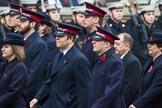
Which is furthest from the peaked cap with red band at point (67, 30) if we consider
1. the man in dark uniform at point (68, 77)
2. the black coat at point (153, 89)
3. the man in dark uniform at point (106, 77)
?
the black coat at point (153, 89)

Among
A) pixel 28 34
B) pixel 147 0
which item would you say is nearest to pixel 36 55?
pixel 28 34

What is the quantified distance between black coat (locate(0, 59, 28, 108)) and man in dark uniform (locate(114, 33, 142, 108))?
267 cm

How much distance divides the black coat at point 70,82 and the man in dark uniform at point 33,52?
A: 102 cm

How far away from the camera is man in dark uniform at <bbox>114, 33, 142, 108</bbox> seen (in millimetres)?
13761

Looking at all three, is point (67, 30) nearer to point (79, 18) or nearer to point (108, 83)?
point (108, 83)

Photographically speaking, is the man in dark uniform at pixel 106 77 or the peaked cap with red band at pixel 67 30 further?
the peaked cap with red band at pixel 67 30

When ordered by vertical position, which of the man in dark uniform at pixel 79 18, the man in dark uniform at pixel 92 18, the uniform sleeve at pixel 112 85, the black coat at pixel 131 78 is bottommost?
the black coat at pixel 131 78

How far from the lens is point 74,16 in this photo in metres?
16.9

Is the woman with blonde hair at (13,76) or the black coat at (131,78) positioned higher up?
the woman with blonde hair at (13,76)

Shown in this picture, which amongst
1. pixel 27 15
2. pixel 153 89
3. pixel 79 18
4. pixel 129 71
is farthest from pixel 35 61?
pixel 79 18

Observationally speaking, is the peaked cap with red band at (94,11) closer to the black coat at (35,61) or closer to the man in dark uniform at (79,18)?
the black coat at (35,61)

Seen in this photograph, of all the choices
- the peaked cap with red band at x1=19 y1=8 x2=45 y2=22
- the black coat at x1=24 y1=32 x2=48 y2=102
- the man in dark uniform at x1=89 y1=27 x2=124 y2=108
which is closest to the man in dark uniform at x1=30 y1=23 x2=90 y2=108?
the man in dark uniform at x1=89 y1=27 x2=124 y2=108

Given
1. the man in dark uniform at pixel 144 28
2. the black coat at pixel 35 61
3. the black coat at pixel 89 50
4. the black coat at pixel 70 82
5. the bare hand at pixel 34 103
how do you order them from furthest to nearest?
the man in dark uniform at pixel 144 28 < the black coat at pixel 89 50 < the black coat at pixel 35 61 < the bare hand at pixel 34 103 < the black coat at pixel 70 82

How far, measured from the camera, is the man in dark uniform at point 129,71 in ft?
45.1
